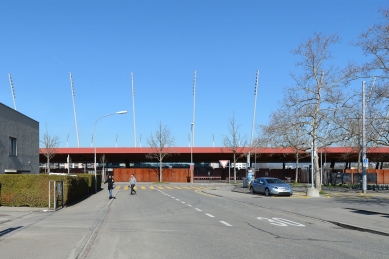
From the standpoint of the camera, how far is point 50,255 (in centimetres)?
953

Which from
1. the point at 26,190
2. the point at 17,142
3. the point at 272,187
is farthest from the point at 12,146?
the point at 272,187

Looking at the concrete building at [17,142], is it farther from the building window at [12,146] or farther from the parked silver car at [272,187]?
the parked silver car at [272,187]

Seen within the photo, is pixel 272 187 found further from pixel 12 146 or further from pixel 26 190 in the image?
pixel 12 146

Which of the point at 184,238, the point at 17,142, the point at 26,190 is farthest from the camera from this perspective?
the point at 17,142

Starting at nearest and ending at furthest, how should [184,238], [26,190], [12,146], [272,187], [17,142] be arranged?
[184,238]
[26,190]
[12,146]
[17,142]
[272,187]

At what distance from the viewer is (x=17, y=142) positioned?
33.5 meters

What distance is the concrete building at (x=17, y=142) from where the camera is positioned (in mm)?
30513

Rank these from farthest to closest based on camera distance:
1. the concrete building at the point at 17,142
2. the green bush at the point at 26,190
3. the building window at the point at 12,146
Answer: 1. the building window at the point at 12,146
2. the concrete building at the point at 17,142
3. the green bush at the point at 26,190

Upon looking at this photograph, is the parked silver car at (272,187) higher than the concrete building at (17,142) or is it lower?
lower

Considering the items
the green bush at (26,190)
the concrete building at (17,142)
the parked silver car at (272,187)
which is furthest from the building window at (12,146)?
the parked silver car at (272,187)

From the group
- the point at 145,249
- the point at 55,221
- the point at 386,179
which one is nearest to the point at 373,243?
the point at 145,249

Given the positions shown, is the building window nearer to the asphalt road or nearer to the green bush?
the green bush

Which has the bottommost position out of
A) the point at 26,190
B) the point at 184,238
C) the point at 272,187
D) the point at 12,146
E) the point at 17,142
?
the point at 272,187

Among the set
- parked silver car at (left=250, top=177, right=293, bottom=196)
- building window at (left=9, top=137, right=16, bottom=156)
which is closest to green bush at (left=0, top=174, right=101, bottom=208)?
building window at (left=9, top=137, right=16, bottom=156)
